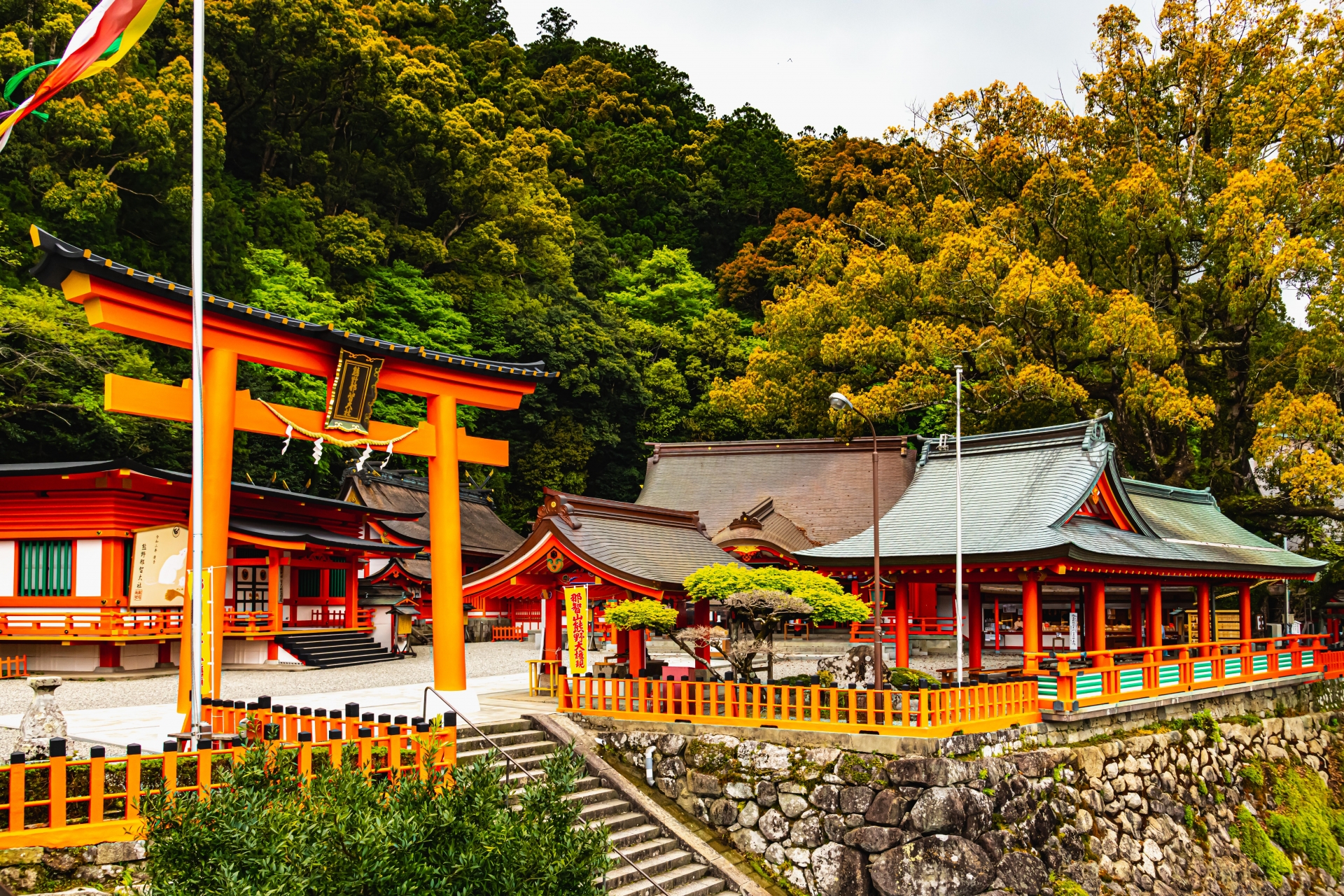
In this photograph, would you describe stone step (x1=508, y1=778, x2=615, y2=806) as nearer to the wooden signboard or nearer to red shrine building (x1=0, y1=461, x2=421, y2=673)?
red shrine building (x1=0, y1=461, x2=421, y2=673)

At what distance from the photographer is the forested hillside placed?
28.3m

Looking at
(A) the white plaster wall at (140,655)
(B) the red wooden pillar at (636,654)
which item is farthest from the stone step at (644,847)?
(A) the white plaster wall at (140,655)

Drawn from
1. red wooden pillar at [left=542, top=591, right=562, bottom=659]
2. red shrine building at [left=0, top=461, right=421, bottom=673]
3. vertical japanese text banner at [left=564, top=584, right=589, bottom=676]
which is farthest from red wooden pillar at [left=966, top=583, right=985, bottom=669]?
red shrine building at [left=0, top=461, right=421, bottom=673]

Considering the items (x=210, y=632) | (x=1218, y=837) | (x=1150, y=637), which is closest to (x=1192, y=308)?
(x=1150, y=637)

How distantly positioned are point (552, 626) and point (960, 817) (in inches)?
368

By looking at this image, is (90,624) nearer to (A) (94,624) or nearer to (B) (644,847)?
(A) (94,624)

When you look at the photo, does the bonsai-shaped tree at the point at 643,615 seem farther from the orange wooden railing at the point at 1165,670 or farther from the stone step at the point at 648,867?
the orange wooden railing at the point at 1165,670

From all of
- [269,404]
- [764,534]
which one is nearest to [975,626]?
[764,534]

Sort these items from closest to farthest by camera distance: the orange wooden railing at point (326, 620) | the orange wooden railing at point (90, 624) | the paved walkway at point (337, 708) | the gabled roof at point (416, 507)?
the paved walkway at point (337, 708) → the orange wooden railing at point (90, 624) → the orange wooden railing at point (326, 620) → the gabled roof at point (416, 507)

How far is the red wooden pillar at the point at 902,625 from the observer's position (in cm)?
1956

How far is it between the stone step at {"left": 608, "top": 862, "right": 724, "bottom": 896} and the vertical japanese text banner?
4232 millimetres

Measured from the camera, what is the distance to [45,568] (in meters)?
23.5

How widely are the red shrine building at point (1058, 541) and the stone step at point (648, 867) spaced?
720 cm

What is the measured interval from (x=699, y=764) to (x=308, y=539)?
14.7 metres
